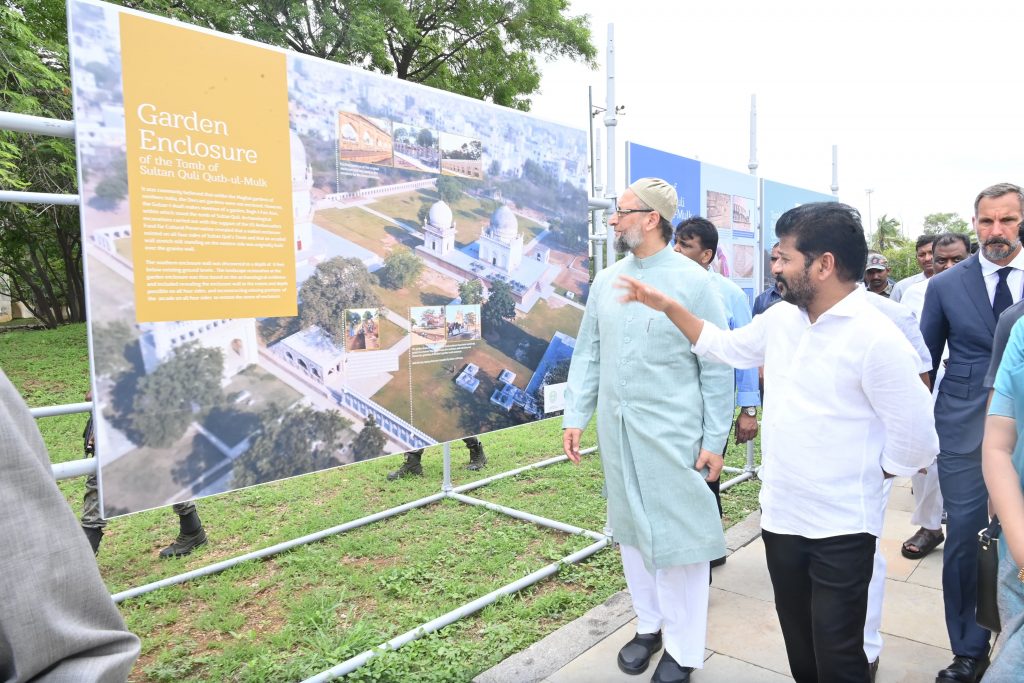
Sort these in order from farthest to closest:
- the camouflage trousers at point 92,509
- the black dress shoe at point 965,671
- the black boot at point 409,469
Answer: the black boot at point 409,469
the camouflage trousers at point 92,509
the black dress shoe at point 965,671

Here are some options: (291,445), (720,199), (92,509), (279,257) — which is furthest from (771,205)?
(92,509)

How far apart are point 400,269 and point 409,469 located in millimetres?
3141

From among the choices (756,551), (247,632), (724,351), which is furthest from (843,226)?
(247,632)

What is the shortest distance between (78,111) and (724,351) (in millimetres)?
2290

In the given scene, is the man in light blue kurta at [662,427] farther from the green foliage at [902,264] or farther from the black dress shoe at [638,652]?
the green foliage at [902,264]

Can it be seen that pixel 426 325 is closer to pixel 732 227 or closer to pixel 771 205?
pixel 732 227

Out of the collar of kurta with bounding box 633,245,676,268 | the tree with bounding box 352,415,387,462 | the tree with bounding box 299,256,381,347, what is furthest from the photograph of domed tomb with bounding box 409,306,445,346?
the collar of kurta with bounding box 633,245,676,268

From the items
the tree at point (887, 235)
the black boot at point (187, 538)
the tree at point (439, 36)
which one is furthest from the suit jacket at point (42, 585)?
the tree at point (887, 235)

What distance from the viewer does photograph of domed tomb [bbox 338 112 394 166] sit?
287 cm

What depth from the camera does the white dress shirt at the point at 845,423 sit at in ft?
5.75

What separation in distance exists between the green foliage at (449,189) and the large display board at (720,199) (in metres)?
1.46

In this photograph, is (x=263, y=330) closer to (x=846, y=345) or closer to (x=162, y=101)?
(x=162, y=101)

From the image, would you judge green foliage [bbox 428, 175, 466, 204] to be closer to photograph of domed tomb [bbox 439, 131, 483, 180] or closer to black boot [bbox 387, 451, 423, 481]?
photograph of domed tomb [bbox 439, 131, 483, 180]

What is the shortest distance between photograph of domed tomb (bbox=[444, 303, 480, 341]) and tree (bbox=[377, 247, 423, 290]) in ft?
0.94
